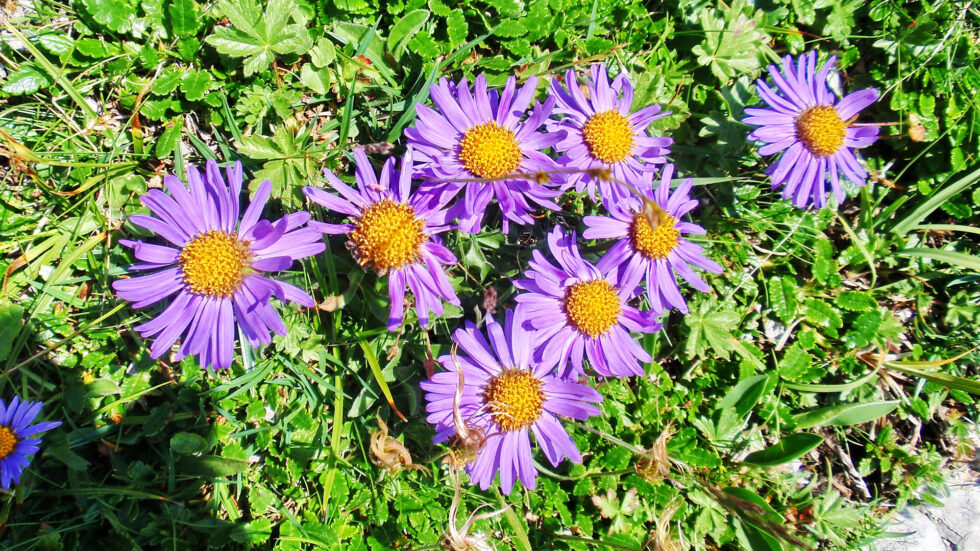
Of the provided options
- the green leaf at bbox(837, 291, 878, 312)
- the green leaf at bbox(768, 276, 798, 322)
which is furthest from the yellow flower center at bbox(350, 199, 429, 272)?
the green leaf at bbox(837, 291, 878, 312)

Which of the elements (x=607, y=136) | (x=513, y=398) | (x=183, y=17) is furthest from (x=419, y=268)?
(x=183, y=17)

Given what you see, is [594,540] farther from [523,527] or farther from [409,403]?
[409,403]

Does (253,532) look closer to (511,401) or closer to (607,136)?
(511,401)

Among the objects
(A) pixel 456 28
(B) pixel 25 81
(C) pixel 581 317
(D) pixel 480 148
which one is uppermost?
(A) pixel 456 28

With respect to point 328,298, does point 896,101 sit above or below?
above

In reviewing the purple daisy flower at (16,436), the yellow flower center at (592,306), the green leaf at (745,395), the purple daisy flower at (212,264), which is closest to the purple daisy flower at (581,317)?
the yellow flower center at (592,306)

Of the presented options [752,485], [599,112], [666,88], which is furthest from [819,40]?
[752,485]

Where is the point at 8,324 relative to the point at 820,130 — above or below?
below

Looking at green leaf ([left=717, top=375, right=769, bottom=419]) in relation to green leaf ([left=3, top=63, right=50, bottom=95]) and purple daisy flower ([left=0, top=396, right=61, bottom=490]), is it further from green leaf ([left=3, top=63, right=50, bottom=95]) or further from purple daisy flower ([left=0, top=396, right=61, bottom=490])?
green leaf ([left=3, top=63, right=50, bottom=95])
